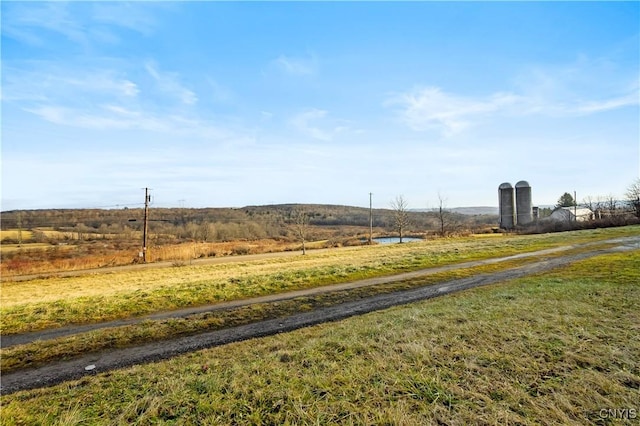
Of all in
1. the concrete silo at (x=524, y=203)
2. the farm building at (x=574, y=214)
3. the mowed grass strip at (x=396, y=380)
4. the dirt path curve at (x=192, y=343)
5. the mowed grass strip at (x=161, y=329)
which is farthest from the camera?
the concrete silo at (x=524, y=203)

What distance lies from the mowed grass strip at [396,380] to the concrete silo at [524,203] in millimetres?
56782

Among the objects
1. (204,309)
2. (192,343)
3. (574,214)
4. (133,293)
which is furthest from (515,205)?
(192,343)

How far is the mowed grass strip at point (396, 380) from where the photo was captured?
143 inches

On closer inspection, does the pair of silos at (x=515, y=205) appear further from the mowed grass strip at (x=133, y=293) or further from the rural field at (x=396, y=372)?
the rural field at (x=396, y=372)

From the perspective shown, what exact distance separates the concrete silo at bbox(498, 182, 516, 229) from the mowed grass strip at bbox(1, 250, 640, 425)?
55919 mm

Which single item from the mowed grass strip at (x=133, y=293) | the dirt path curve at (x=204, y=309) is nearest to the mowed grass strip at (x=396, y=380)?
the dirt path curve at (x=204, y=309)

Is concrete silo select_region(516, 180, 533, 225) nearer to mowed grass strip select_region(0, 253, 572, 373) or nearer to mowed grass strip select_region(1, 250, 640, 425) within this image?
mowed grass strip select_region(0, 253, 572, 373)

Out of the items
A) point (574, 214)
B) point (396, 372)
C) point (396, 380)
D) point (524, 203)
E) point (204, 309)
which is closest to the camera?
point (396, 380)

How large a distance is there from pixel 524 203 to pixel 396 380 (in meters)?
62.5

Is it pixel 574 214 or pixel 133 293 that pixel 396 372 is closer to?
pixel 133 293

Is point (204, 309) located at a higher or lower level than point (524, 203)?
lower

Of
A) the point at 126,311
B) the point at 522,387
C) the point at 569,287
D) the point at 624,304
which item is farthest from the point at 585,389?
the point at 126,311

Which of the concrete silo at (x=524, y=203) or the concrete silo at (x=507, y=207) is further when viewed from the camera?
the concrete silo at (x=507, y=207)

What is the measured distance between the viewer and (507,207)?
57094 millimetres
